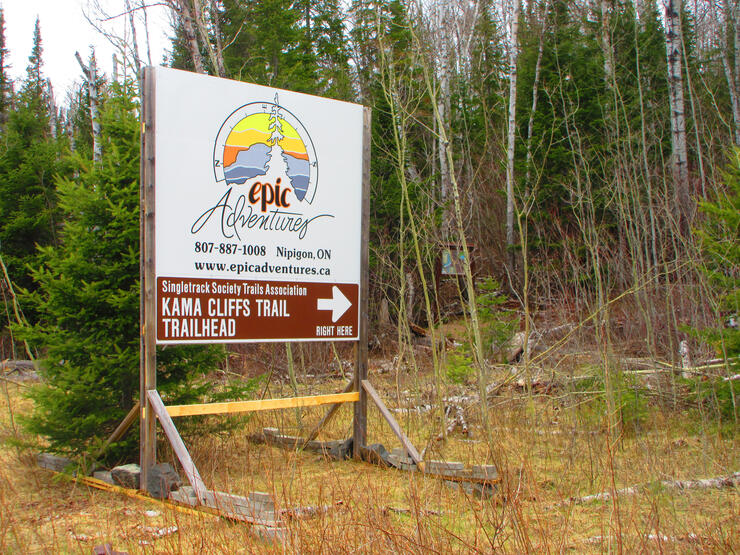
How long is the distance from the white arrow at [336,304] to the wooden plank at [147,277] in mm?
1584

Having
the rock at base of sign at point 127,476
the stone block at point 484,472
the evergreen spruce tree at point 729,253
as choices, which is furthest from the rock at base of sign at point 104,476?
the evergreen spruce tree at point 729,253

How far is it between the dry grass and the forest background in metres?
0.51

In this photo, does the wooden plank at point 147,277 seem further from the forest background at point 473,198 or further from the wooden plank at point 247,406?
the forest background at point 473,198

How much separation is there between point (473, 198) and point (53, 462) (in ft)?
46.2

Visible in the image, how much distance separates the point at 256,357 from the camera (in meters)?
13.9

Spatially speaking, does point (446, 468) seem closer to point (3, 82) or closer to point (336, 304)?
point (336, 304)

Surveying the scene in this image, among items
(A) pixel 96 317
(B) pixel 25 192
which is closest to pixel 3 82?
(B) pixel 25 192

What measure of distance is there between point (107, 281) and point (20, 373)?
950 cm

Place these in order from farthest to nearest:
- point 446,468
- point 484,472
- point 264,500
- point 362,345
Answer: point 362,345
point 446,468
point 484,472
point 264,500

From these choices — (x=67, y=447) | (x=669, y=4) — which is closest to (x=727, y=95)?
(x=669, y=4)

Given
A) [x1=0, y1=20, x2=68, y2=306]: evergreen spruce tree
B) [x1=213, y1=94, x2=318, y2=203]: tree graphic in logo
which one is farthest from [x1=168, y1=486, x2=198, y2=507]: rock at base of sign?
[x1=0, y1=20, x2=68, y2=306]: evergreen spruce tree

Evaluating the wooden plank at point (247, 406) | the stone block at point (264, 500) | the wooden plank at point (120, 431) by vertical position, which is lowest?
the stone block at point (264, 500)

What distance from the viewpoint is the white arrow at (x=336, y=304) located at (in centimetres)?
675

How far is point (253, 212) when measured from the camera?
20.7 ft
